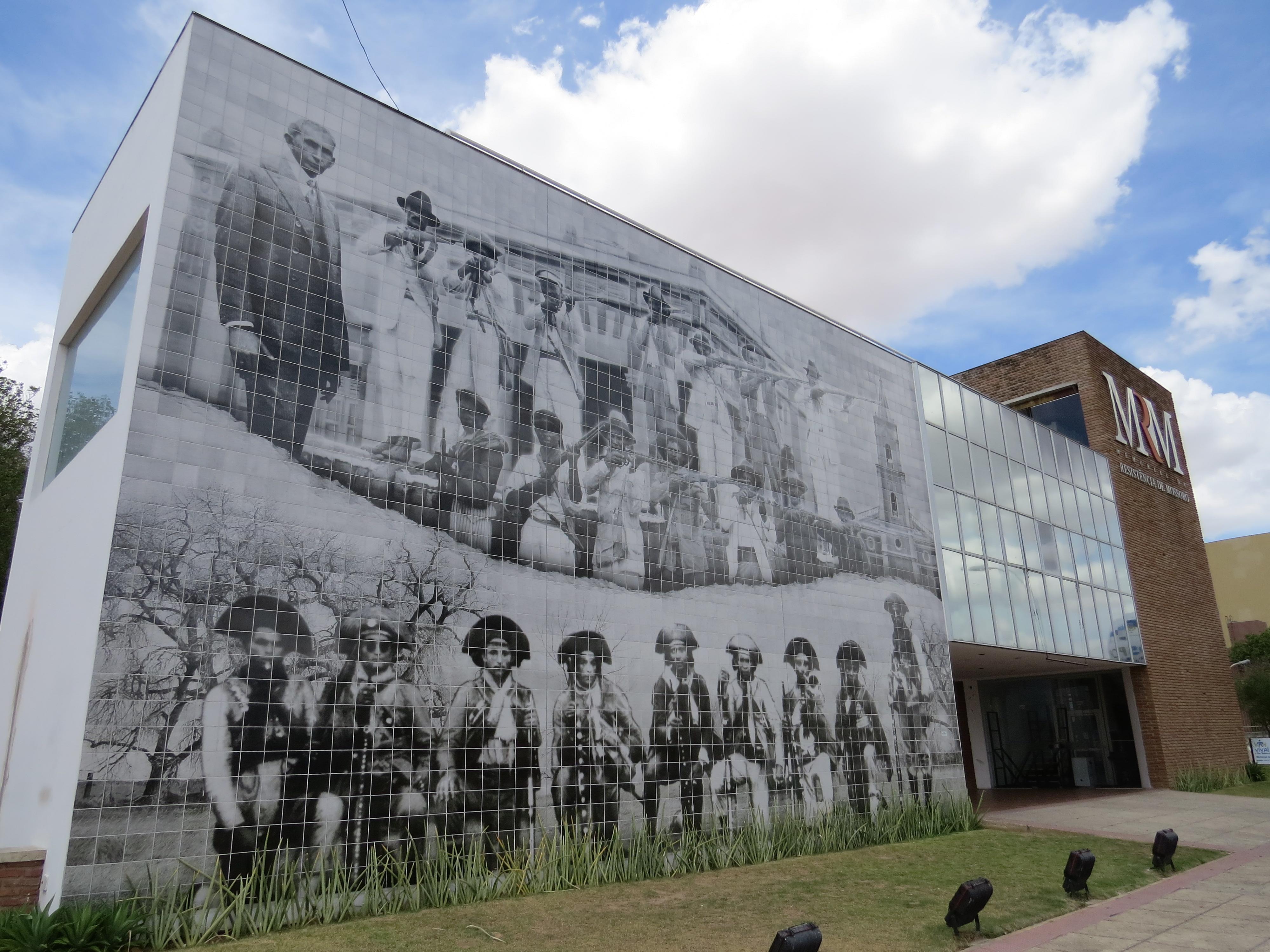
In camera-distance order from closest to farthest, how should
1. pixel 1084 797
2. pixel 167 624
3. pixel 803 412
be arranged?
pixel 167 624, pixel 803 412, pixel 1084 797

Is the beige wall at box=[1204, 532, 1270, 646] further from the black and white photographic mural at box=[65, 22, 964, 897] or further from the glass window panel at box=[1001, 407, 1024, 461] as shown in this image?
the black and white photographic mural at box=[65, 22, 964, 897]

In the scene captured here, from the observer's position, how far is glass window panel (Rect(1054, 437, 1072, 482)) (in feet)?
73.0

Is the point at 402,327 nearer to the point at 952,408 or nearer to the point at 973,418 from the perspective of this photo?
the point at 952,408

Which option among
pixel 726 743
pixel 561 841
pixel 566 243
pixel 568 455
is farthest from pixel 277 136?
pixel 726 743

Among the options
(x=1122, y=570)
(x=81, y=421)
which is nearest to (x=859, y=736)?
(x=81, y=421)

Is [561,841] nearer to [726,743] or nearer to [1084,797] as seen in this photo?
[726,743]

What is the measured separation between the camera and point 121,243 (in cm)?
973

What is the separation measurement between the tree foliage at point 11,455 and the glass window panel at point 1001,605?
22.2 metres

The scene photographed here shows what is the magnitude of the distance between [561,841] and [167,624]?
4.93m

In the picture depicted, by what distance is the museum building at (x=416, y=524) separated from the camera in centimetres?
782

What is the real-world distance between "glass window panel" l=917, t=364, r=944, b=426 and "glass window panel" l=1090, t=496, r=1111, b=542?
712 centimetres

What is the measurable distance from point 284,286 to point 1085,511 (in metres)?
20.8

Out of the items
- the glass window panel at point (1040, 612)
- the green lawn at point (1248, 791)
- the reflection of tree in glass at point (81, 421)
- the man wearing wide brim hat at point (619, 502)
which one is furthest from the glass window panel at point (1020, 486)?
the reflection of tree in glass at point (81, 421)

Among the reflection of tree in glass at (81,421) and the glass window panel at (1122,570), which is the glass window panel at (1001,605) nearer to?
the glass window panel at (1122,570)
